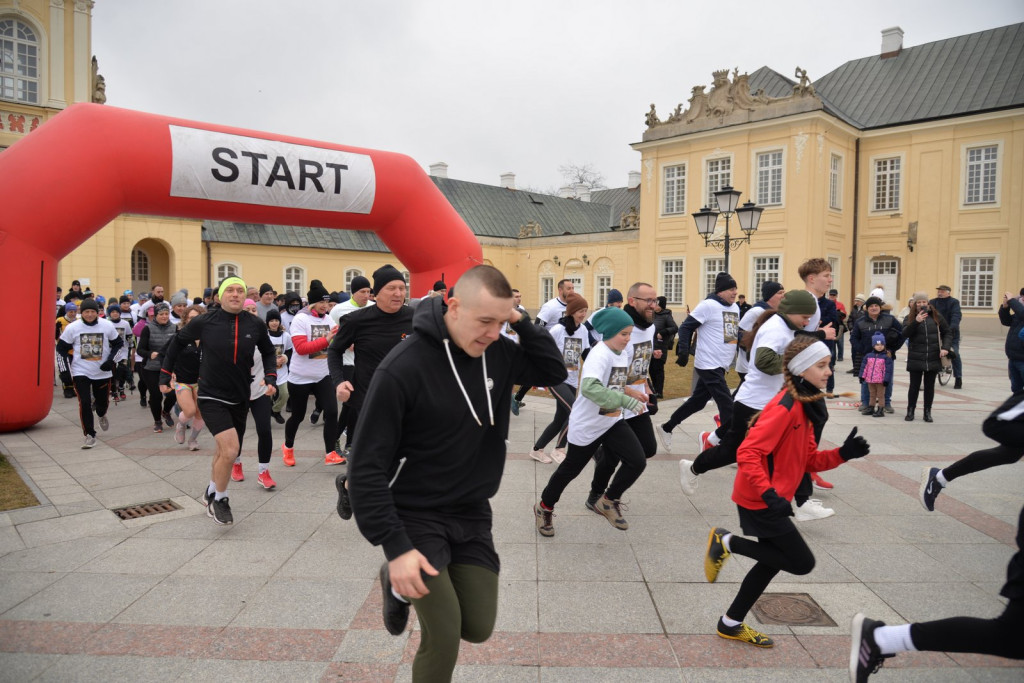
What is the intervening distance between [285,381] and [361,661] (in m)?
6.15

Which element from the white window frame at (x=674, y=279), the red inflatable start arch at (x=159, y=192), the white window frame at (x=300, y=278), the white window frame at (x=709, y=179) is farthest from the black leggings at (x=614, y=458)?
the white window frame at (x=300, y=278)

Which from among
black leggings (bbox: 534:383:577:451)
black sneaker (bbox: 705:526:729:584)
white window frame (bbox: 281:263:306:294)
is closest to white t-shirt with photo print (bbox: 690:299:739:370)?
black leggings (bbox: 534:383:577:451)

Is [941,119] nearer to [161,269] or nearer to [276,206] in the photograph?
[276,206]

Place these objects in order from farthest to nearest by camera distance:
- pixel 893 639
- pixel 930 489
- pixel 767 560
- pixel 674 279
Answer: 1. pixel 674 279
2. pixel 930 489
3. pixel 767 560
4. pixel 893 639

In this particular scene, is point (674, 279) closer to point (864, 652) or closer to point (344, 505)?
point (344, 505)

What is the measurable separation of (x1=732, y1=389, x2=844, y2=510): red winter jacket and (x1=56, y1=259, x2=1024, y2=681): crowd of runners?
0.04ft

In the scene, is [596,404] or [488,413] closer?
[488,413]

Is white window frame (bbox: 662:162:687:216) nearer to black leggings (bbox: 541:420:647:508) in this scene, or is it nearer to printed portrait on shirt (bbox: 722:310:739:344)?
printed portrait on shirt (bbox: 722:310:739:344)

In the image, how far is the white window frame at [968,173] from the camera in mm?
27672

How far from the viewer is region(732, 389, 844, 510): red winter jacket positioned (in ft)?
11.4

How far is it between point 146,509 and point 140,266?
30.9 metres

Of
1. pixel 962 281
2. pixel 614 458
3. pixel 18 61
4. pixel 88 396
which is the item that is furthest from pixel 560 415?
pixel 962 281

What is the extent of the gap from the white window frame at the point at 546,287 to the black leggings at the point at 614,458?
1367 inches

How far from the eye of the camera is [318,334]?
826 centimetres
